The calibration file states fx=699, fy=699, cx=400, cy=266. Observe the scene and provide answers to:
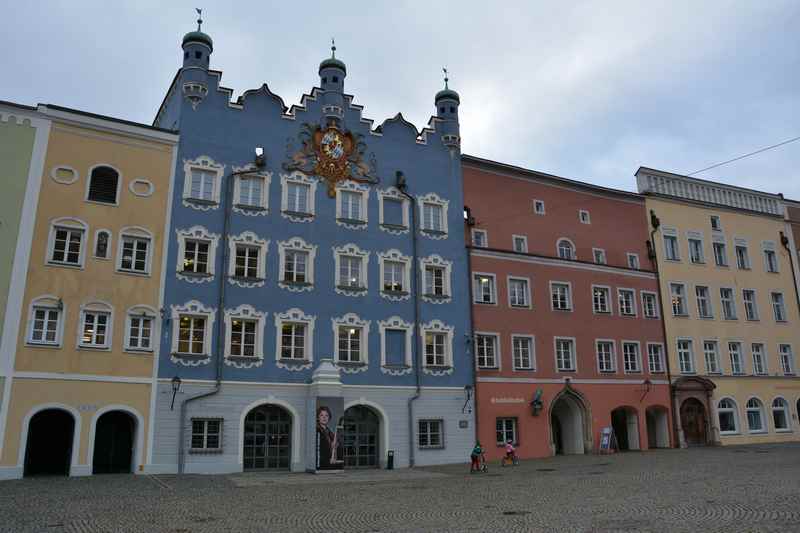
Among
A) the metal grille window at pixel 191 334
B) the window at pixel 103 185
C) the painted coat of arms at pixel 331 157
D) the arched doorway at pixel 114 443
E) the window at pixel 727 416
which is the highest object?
the painted coat of arms at pixel 331 157

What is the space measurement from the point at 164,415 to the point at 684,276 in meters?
A: 32.0

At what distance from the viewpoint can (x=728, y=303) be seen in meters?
45.5

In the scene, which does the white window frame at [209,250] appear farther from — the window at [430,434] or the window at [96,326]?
the window at [430,434]

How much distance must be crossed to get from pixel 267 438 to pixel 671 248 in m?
28.3

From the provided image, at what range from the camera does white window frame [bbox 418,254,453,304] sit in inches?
1350

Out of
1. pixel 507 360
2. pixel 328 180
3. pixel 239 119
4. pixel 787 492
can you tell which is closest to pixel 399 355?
pixel 507 360

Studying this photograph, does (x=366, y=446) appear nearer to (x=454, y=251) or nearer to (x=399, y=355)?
(x=399, y=355)

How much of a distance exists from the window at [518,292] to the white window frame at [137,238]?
18026 millimetres

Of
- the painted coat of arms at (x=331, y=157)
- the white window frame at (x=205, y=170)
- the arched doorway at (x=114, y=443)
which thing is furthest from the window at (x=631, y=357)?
the arched doorway at (x=114, y=443)

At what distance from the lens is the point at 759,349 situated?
4556cm

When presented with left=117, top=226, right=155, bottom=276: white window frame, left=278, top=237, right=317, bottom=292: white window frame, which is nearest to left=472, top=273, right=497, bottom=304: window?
left=278, top=237, right=317, bottom=292: white window frame

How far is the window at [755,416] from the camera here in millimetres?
43312

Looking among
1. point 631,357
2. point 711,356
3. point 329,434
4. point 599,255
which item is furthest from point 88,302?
point 711,356

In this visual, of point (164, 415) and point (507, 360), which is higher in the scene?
point (507, 360)
